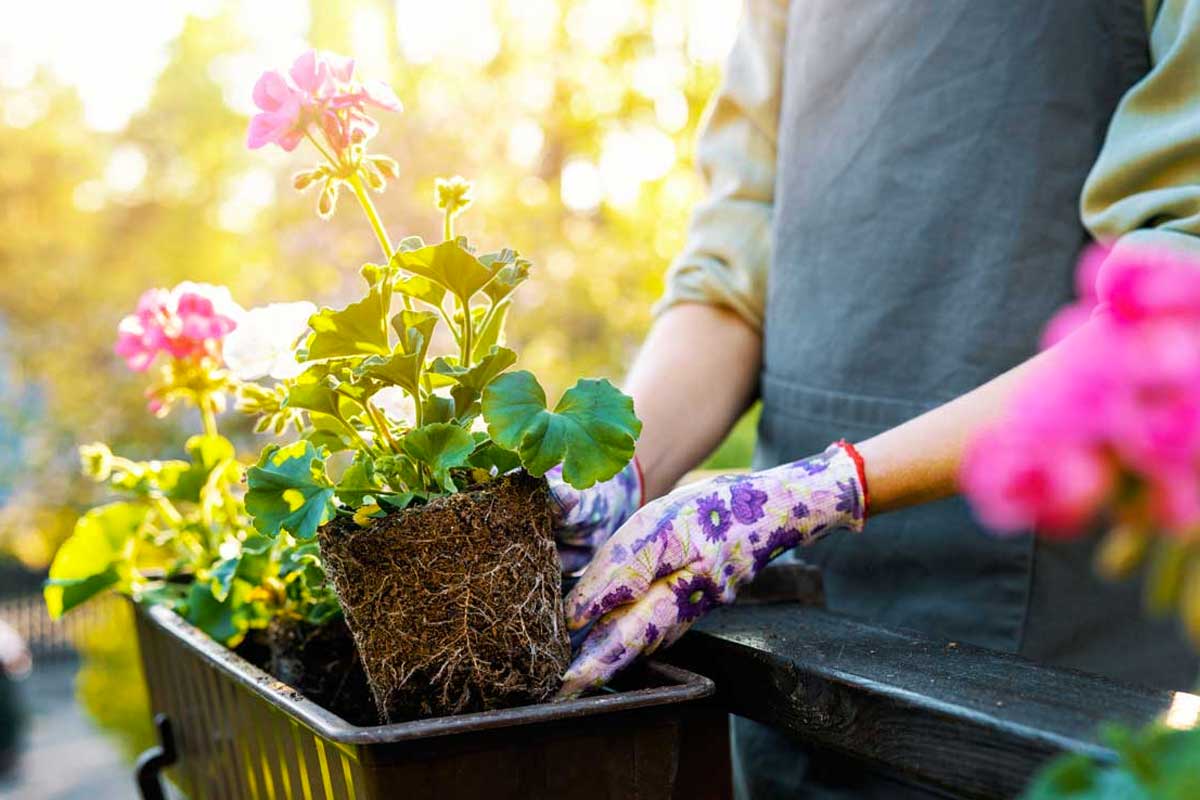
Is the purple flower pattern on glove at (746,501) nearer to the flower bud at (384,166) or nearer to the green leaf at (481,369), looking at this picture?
the green leaf at (481,369)

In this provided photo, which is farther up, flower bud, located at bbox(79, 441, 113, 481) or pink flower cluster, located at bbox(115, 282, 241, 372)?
pink flower cluster, located at bbox(115, 282, 241, 372)

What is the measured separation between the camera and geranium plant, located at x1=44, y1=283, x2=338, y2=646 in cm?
116

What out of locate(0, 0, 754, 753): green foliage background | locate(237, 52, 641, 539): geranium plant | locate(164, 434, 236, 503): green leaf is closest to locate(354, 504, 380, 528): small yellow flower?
locate(237, 52, 641, 539): geranium plant

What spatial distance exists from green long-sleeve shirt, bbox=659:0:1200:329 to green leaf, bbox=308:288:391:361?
667 mm

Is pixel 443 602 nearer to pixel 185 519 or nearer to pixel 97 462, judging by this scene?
pixel 185 519

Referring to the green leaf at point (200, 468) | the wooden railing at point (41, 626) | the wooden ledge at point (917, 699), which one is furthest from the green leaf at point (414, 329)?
the wooden railing at point (41, 626)

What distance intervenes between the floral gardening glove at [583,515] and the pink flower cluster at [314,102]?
325 millimetres

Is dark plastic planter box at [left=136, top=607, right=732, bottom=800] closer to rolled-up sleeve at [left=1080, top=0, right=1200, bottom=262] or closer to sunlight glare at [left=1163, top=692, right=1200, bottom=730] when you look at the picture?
sunlight glare at [left=1163, top=692, right=1200, bottom=730]

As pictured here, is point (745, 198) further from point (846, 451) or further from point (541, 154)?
point (541, 154)

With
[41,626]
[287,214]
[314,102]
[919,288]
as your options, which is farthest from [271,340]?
[41,626]

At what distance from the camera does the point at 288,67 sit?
911 millimetres

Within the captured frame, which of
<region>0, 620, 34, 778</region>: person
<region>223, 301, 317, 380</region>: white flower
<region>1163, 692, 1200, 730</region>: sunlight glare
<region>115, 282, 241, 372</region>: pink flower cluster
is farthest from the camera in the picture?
<region>0, 620, 34, 778</region>: person

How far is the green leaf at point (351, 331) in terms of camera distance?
0.85 metres

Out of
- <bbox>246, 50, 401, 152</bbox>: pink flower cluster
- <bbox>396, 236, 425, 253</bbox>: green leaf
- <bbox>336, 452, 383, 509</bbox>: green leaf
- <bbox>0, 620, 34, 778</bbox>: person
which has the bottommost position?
<bbox>0, 620, 34, 778</bbox>: person
